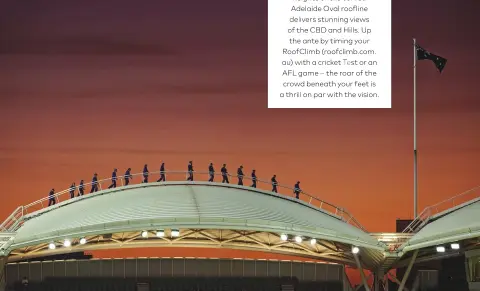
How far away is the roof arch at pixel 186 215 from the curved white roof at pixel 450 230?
6.66 ft

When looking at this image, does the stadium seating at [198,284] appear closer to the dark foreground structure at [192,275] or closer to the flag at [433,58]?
the dark foreground structure at [192,275]

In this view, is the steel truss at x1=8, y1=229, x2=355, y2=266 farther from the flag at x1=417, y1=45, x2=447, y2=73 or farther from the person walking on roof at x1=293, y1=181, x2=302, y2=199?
the flag at x1=417, y1=45, x2=447, y2=73

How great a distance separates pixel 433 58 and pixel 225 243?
19.5m

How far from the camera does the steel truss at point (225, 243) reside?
194 ft

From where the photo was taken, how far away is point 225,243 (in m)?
60.3

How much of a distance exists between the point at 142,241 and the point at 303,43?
14612 mm

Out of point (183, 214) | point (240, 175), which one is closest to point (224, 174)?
point (240, 175)

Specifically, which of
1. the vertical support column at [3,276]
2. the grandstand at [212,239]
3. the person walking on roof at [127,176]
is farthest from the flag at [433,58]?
the vertical support column at [3,276]

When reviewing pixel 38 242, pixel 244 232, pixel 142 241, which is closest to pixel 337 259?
pixel 244 232

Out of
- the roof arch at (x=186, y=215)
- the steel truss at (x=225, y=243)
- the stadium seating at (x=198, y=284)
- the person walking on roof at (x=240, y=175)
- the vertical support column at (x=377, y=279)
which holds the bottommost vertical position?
the stadium seating at (x=198, y=284)

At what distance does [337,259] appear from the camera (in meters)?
60.9

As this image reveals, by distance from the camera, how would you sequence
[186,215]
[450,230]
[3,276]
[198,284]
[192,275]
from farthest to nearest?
[192,275] < [198,284] < [3,276] < [450,230] < [186,215]

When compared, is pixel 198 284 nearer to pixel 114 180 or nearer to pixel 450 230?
pixel 114 180

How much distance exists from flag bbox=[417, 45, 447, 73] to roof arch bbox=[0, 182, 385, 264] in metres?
13.9
